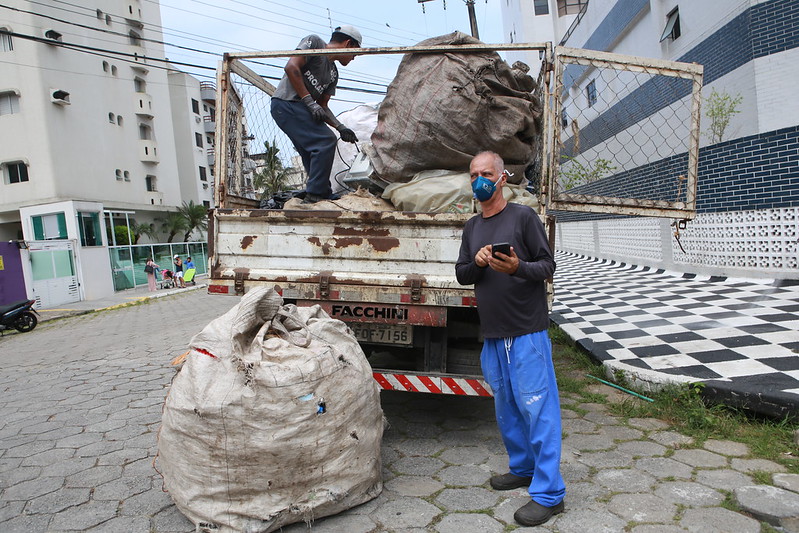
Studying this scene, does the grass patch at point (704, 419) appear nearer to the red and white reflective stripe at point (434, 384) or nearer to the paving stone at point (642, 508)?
the paving stone at point (642, 508)

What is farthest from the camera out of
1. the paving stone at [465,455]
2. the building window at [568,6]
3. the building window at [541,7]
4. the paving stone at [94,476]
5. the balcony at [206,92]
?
the balcony at [206,92]

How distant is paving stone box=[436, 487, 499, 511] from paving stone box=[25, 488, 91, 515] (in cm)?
176

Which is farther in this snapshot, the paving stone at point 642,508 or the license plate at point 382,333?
the license plate at point 382,333

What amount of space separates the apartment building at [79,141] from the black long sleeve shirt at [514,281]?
13.9m

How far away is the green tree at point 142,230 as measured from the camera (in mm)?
27406

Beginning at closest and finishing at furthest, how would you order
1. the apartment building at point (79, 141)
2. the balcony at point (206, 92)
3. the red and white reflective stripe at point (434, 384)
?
the red and white reflective stripe at point (434, 384) → the apartment building at point (79, 141) → the balcony at point (206, 92)

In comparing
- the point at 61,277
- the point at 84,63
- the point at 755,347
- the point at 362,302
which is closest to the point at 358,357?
the point at 362,302

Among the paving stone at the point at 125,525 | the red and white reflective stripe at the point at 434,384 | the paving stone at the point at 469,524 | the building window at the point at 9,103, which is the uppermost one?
the building window at the point at 9,103

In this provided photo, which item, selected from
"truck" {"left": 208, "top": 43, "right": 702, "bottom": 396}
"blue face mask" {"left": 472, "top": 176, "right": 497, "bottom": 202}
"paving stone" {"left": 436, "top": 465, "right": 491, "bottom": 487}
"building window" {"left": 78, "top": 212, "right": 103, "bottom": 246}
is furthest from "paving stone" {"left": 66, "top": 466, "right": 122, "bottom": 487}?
"building window" {"left": 78, "top": 212, "right": 103, "bottom": 246}

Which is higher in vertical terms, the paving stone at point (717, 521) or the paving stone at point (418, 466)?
the paving stone at point (717, 521)

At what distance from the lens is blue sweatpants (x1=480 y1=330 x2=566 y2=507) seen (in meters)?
2.31

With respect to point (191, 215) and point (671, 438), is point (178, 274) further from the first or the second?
point (671, 438)

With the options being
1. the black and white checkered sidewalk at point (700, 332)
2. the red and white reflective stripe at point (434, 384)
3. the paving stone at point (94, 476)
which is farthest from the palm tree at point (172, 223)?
the red and white reflective stripe at point (434, 384)

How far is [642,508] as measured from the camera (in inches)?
91.4
